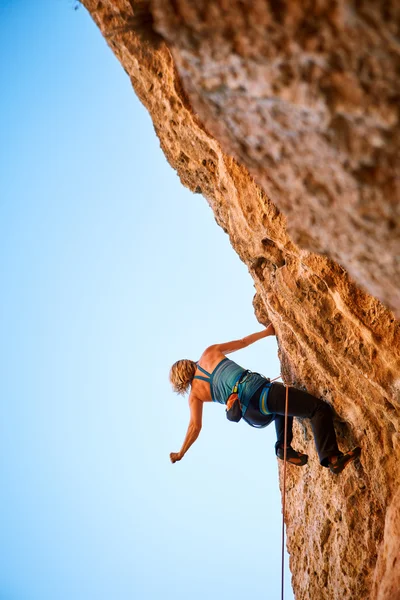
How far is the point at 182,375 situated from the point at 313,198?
3.43m

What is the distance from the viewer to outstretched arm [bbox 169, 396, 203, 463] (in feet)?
15.1

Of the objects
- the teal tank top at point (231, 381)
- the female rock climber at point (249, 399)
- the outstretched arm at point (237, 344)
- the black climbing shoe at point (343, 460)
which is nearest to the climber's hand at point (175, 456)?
the female rock climber at point (249, 399)

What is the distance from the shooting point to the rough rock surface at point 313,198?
160 cm

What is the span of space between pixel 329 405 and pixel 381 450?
725 millimetres

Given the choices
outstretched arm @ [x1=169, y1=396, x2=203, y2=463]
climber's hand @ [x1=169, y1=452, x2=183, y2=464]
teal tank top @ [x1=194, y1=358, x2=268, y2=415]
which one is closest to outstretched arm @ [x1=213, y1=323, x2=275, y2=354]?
teal tank top @ [x1=194, y1=358, x2=268, y2=415]

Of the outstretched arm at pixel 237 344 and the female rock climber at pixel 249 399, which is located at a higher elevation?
the outstretched arm at pixel 237 344

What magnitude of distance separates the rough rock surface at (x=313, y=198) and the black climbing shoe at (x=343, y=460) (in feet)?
0.27

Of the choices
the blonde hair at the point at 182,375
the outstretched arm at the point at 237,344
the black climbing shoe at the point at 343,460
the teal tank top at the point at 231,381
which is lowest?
the black climbing shoe at the point at 343,460

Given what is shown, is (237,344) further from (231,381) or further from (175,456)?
(175,456)

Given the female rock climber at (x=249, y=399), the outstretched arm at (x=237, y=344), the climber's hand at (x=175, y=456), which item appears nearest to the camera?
the female rock climber at (x=249, y=399)

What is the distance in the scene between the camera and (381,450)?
4.01 meters

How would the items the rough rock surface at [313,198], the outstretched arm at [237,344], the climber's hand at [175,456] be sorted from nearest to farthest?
the rough rock surface at [313,198] < the climber's hand at [175,456] < the outstretched arm at [237,344]

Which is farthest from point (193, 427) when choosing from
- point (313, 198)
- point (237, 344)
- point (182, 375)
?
point (313, 198)

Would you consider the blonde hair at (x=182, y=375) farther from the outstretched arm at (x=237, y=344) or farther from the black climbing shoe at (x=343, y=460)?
the black climbing shoe at (x=343, y=460)
